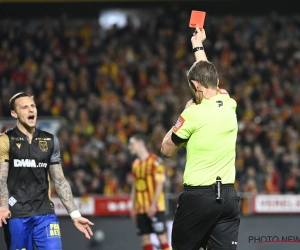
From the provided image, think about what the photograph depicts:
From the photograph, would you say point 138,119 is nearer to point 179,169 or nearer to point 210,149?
point 179,169

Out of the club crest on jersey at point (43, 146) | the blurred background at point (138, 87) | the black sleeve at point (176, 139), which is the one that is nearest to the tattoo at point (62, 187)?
the club crest on jersey at point (43, 146)

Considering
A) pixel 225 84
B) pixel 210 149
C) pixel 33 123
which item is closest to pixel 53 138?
pixel 33 123

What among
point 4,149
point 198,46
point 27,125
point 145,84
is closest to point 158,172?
point 27,125

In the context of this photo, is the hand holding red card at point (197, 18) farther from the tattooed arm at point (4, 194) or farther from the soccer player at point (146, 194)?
the soccer player at point (146, 194)

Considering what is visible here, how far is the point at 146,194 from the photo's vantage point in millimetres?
9695

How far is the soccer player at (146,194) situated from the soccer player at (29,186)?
3782mm

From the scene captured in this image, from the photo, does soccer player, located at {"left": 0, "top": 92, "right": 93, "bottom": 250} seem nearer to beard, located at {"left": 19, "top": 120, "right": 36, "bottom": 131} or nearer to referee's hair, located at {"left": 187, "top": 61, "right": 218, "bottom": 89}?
beard, located at {"left": 19, "top": 120, "right": 36, "bottom": 131}

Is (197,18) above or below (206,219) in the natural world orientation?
above

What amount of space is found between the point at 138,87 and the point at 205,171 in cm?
1336

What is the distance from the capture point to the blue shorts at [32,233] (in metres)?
5.73

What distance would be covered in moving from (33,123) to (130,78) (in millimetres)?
12530

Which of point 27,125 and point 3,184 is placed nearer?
point 3,184

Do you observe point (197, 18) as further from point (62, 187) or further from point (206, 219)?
point (62, 187)

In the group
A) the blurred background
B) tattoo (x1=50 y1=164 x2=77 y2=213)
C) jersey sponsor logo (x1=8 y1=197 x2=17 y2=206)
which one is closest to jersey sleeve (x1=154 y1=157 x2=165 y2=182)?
the blurred background
